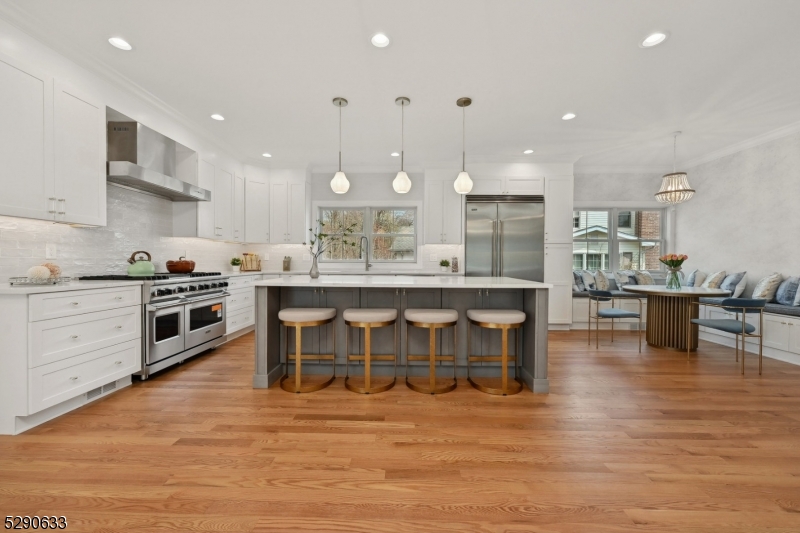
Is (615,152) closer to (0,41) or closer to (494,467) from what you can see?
(494,467)

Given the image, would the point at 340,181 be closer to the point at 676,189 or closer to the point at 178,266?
the point at 178,266

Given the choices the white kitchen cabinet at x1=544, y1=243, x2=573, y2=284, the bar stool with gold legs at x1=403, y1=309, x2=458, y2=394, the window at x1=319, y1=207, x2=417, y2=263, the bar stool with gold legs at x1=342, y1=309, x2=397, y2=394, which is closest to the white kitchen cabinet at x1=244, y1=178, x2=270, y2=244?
the window at x1=319, y1=207, x2=417, y2=263

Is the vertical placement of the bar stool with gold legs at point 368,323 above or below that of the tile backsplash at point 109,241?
below

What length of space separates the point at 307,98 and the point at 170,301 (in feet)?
7.92

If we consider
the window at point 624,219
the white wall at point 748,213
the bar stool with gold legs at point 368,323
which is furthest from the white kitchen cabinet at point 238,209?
the white wall at point 748,213

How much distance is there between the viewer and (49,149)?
2531mm

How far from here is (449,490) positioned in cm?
163

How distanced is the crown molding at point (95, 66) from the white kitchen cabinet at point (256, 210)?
1.30 m

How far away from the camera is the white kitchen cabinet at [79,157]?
8.55 feet

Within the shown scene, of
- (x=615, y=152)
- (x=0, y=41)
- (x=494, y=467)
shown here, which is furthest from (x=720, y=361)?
(x=0, y=41)

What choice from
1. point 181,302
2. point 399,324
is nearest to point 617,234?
point 399,324

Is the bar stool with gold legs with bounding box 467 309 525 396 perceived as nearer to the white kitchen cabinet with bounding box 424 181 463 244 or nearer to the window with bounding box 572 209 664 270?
the white kitchen cabinet with bounding box 424 181 463 244

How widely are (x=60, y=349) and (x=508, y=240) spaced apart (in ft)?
16.7

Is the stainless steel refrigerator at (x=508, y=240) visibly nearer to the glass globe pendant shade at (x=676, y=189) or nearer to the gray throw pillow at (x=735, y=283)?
the glass globe pendant shade at (x=676, y=189)
